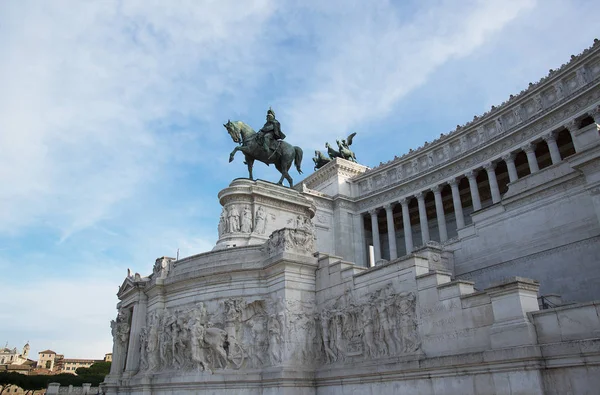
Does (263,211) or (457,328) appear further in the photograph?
(263,211)

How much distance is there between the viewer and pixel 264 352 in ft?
61.9

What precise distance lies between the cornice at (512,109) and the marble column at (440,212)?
15.0 ft

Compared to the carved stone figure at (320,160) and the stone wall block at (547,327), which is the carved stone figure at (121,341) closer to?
the stone wall block at (547,327)

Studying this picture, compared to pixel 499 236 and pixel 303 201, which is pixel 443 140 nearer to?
pixel 303 201

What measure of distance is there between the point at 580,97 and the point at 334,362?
111 feet

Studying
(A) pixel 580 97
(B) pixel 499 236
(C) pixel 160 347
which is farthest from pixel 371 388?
(A) pixel 580 97

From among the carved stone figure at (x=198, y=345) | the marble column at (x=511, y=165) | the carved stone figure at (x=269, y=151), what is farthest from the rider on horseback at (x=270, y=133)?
the marble column at (x=511, y=165)

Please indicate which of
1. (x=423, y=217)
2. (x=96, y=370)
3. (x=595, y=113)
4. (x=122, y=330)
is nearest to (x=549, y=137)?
(x=595, y=113)

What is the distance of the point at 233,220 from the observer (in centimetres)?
2892

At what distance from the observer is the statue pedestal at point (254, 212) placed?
28.4 meters

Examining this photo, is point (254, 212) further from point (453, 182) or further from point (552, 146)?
point (453, 182)

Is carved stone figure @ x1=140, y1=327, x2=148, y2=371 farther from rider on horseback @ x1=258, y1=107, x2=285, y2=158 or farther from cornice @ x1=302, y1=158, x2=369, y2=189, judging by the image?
cornice @ x1=302, y1=158, x2=369, y2=189

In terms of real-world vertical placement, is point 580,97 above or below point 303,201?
above

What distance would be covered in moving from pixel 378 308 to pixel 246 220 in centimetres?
1350
